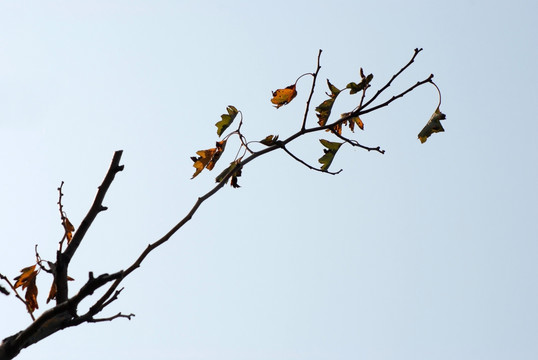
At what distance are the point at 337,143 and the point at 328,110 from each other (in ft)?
0.74

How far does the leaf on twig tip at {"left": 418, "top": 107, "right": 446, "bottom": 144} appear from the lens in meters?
3.35

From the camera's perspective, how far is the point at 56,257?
265 centimetres

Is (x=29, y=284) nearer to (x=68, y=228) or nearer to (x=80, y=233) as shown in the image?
(x=68, y=228)

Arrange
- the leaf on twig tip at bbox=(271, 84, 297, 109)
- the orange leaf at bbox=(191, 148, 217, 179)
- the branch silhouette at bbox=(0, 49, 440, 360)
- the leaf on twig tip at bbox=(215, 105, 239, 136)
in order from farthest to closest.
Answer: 1. the leaf on twig tip at bbox=(271, 84, 297, 109)
2. the leaf on twig tip at bbox=(215, 105, 239, 136)
3. the orange leaf at bbox=(191, 148, 217, 179)
4. the branch silhouette at bbox=(0, 49, 440, 360)

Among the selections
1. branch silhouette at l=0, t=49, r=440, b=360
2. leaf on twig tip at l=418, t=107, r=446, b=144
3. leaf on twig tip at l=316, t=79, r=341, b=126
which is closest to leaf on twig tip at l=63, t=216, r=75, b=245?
branch silhouette at l=0, t=49, r=440, b=360

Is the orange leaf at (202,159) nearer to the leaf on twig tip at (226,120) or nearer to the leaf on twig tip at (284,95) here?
the leaf on twig tip at (226,120)

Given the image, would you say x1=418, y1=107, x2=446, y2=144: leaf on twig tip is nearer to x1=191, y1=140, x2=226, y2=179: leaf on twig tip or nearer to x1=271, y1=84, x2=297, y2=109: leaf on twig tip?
x1=271, y1=84, x2=297, y2=109: leaf on twig tip

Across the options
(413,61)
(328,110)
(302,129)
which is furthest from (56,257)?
(413,61)

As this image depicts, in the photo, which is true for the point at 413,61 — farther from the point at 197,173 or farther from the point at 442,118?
the point at 197,173

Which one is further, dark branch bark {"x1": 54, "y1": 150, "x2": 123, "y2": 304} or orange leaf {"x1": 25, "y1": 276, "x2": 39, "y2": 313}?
orange leaf {"x1": 25, "y1": 276, "x2": 39, "y2": 313}

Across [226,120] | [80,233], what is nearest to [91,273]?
[80,233]

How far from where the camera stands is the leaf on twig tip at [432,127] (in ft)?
11.0

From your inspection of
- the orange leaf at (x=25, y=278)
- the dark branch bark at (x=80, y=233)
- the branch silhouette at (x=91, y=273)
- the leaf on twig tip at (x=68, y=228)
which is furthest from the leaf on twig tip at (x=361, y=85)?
the orange leaf at (x=25, y=278)

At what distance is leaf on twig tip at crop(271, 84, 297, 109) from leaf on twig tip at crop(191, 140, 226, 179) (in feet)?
1.45
